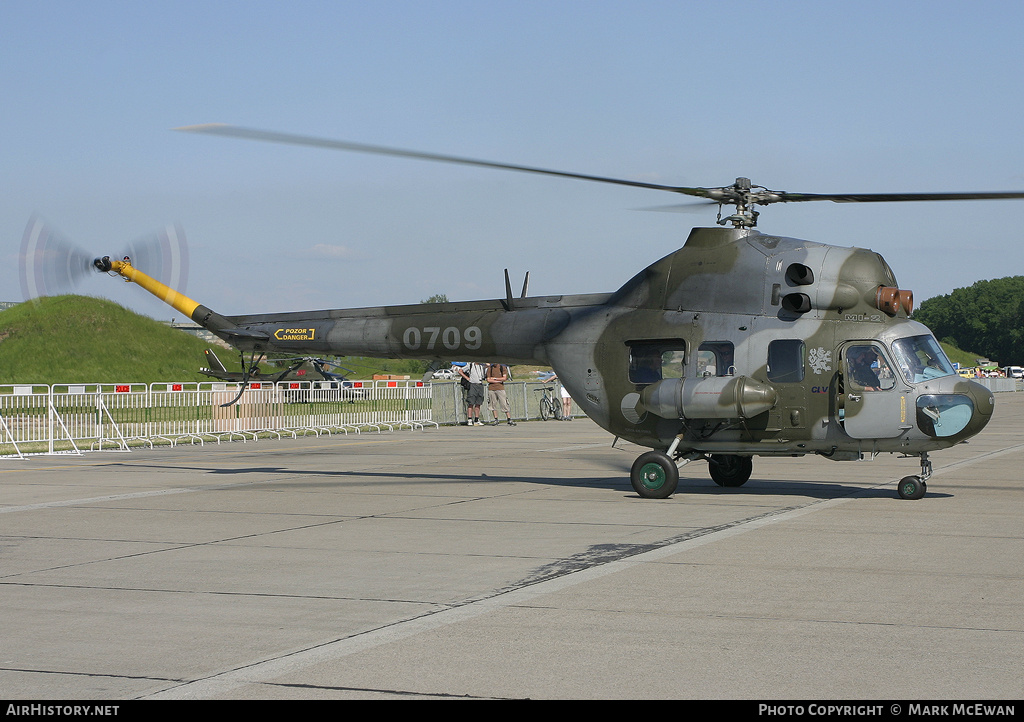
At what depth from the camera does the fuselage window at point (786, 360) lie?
13.9 meters

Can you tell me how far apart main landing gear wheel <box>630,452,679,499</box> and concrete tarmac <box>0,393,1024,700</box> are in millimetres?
254

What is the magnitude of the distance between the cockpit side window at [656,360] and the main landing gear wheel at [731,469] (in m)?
1.86

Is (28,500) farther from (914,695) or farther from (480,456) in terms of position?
(914,695)

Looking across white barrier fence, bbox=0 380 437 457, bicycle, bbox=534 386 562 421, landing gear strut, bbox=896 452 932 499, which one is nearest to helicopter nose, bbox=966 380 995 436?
Answer: landing gear strut, bbox=896 452 932 499

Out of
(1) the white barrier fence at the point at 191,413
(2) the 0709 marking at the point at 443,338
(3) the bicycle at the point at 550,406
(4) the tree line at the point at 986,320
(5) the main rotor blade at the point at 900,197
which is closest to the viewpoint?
(5) the main rotor blade at the point at 900,197

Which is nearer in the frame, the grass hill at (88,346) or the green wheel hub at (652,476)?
the green wheel hub at (652,476)

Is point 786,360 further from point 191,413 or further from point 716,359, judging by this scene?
point 191,413

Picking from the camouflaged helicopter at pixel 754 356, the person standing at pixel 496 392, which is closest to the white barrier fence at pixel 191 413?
the person standing at pixel 496 392

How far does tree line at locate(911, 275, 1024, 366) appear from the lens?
172625mm

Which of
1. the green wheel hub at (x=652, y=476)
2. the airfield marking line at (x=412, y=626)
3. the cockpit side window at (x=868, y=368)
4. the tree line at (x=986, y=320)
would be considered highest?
the tree line at (x=986, y=320)

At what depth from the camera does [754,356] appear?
556 inches

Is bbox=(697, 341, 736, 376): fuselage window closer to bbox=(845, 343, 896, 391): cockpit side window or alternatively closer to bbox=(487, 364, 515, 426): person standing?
bbox=(845, 343, 896, 391): cockpit side window

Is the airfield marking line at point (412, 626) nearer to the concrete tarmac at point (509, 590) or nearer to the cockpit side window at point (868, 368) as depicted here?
the concrete tarmac at point (509, 590)
